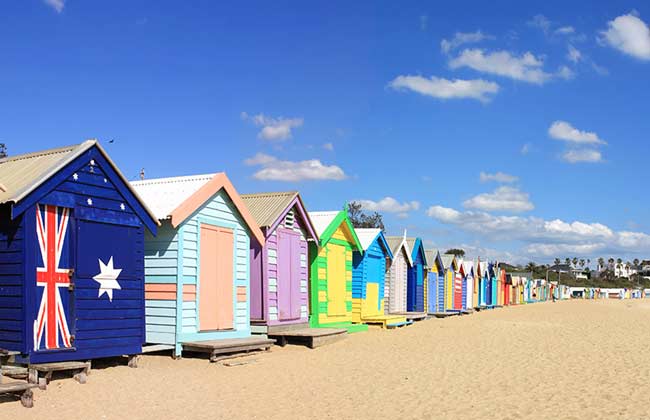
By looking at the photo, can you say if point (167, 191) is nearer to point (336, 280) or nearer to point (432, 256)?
point (336, 280)

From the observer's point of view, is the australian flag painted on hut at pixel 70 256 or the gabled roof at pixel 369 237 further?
the gabled roof at pixel 369 237

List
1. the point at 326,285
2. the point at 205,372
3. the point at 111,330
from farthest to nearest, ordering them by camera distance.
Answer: the point at 326,285 < the point at 205,372 < the point at 111,330

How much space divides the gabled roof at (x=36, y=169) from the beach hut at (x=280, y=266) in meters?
5.26

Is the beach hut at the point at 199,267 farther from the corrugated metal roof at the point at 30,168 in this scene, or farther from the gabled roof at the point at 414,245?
the gabled roof at the point at 414,245

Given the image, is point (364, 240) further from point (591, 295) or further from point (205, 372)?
point (591, 295)

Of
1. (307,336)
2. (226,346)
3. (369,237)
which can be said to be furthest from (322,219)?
(226,346)

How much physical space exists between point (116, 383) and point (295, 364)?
14.7 feet

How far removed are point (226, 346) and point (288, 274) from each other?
16.5ft

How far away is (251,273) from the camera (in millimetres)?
17547

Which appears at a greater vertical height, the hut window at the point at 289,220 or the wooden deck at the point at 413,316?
the hut window at the point at 289,220

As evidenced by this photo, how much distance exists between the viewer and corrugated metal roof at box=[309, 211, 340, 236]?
823 inches

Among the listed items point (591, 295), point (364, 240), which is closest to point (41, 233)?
point (364, 240)

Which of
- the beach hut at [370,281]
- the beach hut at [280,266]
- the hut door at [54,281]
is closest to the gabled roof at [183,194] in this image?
the beach hut at [280,266]

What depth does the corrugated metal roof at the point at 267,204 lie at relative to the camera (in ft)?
57.9
